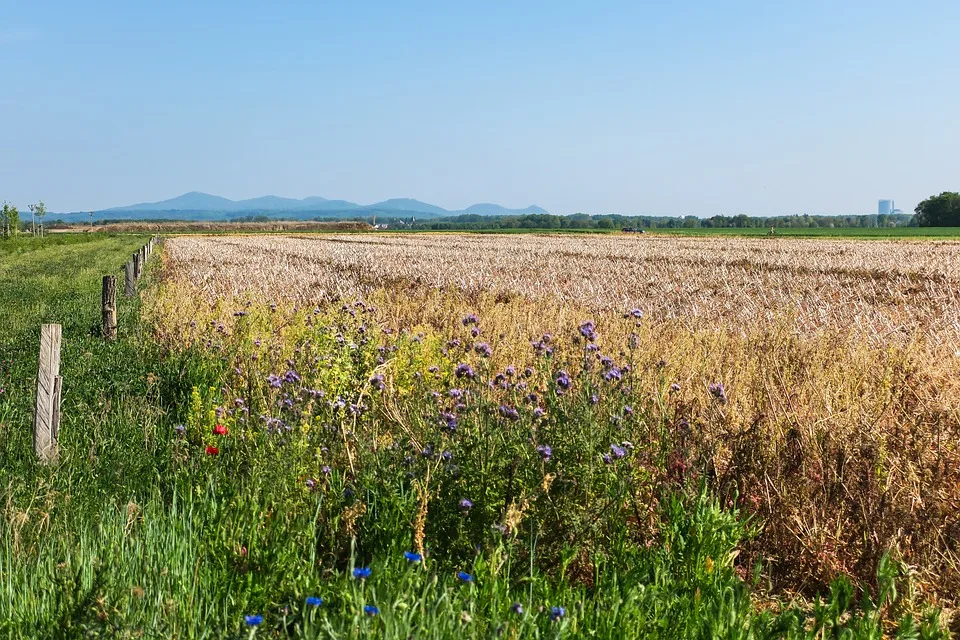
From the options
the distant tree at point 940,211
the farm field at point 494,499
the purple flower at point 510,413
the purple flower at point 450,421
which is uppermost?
the distant tree at point 940,211

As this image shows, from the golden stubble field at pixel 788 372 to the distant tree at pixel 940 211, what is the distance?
117m

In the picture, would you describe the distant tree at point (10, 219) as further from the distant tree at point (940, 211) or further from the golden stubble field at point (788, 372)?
the distant tree at point (940, 211)

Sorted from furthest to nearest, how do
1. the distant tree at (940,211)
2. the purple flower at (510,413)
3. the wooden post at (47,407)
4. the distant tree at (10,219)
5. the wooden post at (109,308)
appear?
the distant tree at (940,211)
the distant tree at (10,219)
the wooden post at (109,308)
the wooden post at (47,407)
the purple flower at (510,413)

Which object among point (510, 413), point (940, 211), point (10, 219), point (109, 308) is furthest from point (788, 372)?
point (940, 211)

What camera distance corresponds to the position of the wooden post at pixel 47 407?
6.41 metres

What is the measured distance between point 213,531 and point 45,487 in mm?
1781

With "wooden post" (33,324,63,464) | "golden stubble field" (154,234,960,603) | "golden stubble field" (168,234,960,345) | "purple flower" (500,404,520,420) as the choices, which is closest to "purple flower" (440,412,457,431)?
"purple flower" (500,404,520,420)

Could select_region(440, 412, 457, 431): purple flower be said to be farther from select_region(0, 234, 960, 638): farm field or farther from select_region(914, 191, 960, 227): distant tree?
select_region(914, 191, 960, 227): distant tree

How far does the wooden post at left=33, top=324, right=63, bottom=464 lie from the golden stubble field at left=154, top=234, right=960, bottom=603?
12.4 feet

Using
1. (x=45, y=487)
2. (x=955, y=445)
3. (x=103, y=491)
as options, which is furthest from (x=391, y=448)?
(x=955, y=445)

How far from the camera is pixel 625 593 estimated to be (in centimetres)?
403

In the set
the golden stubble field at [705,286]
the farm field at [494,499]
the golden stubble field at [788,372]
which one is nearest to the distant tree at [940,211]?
the golden stubble field at [705,286]

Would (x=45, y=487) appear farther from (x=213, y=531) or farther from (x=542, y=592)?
(x=542, y=592)

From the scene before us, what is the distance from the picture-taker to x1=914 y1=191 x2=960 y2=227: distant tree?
122 m
